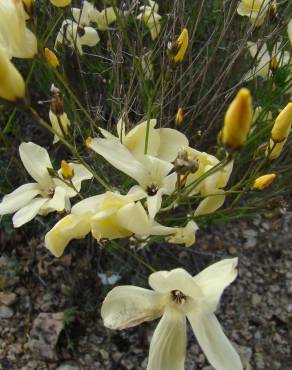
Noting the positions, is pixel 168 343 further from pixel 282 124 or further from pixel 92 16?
pixel 92 16

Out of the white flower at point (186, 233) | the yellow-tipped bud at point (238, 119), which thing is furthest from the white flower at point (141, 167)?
the yellow-tipped bud at point (238, 119)

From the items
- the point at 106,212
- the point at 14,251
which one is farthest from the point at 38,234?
the point at 106,212

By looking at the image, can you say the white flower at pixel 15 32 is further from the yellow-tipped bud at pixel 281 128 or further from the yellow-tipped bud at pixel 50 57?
the yellow-tipped bud at pixel 281 128

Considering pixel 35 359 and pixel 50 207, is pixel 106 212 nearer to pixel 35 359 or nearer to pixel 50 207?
pixel 50 207

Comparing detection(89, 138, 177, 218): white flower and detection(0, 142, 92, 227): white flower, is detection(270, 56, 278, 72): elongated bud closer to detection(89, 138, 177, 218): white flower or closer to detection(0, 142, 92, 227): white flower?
detection(89, 138, 177, 218): white flower

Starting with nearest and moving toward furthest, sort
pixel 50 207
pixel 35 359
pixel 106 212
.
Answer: pixel 106 212 → pixel 50 207 → pixel 35 359

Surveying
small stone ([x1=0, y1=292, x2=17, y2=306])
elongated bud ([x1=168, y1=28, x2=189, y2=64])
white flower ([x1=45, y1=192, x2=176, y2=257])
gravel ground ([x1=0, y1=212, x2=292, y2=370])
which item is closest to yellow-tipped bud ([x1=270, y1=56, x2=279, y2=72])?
elongated bud ([x1=168, y1=28, x2=189, y2=64])
